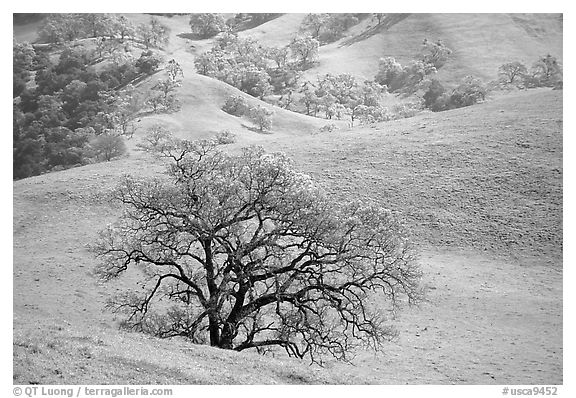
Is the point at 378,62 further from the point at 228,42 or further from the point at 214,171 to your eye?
the point at 214,171

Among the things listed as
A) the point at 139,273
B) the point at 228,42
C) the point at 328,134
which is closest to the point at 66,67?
the point at 228,42

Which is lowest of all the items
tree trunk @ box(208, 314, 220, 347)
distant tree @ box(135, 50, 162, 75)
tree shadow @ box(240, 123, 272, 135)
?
tree shadow @ box(240, 123, 272, 135)

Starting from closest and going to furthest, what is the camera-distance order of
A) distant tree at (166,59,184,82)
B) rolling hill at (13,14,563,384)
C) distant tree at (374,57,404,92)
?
rolling hill at (13,14,563,384) → distant tree at (166,59,184,82) → distant tree at (374,57,404,92)

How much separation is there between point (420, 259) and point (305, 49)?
302ft

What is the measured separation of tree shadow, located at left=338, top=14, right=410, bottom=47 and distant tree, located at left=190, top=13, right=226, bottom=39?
2825 centimetres

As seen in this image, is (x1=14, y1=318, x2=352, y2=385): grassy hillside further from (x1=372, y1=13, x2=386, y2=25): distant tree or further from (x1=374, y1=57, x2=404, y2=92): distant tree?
(x1=372, y1=13, x2=386, y2=25): distant tree

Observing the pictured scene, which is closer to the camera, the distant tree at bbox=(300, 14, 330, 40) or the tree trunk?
the tree trunk

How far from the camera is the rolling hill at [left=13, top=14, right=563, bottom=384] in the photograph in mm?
13016

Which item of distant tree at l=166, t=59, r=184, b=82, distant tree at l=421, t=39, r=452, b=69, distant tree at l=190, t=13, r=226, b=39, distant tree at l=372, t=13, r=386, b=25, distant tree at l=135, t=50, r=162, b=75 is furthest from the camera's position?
distant tree at l=372, t=13, r=386, b=25

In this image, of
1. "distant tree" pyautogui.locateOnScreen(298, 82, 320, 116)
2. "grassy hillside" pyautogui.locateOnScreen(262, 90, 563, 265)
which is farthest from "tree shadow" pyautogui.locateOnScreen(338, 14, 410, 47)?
"grassy hillside" pyautogui.locateOnScreen(262, 90, 563, 265)

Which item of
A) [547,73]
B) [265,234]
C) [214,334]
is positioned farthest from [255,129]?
[214,334]

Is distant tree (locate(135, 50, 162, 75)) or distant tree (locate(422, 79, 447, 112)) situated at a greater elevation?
distant tree (locate(135, 50, 162, 75))

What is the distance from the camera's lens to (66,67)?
285 ft

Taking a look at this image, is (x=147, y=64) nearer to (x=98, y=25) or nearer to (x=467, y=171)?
(x=98, y=25)
